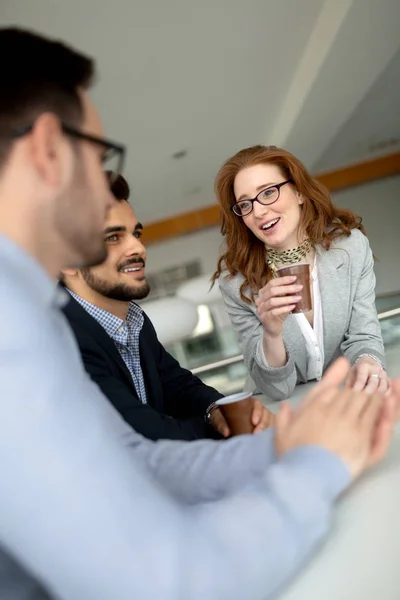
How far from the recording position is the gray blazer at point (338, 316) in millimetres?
1271

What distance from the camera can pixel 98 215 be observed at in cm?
57

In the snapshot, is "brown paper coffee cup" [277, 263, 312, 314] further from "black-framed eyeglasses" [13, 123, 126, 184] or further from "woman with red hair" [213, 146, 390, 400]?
"black-framed eyeglasses" [13, 123, 126, 184]

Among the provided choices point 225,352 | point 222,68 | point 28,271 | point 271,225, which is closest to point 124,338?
point 271,225

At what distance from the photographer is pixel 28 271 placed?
1.47 feet

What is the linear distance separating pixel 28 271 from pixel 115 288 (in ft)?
2.53

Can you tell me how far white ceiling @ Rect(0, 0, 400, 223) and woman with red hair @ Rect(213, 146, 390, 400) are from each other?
0.56m

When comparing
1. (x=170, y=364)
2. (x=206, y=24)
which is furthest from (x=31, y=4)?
(x=170, y=364)

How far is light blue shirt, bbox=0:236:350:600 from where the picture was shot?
14.4 inches

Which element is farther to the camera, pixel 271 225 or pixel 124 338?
pixel 271 225

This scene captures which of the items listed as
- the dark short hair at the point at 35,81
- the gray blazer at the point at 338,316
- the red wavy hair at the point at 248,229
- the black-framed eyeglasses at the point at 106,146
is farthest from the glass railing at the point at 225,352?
the dark short hair at the point at 35,81

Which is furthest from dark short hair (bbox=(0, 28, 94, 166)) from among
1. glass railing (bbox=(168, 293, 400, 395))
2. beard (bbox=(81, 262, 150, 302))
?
glass railing (bbox=(168, 293, 400, 395))

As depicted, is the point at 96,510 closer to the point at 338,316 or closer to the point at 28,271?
the point at 28,271

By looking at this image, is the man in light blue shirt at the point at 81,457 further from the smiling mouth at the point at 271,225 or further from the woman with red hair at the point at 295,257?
the smiling mouth at the point at 271,225

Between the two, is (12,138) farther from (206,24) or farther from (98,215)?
(206,24)
